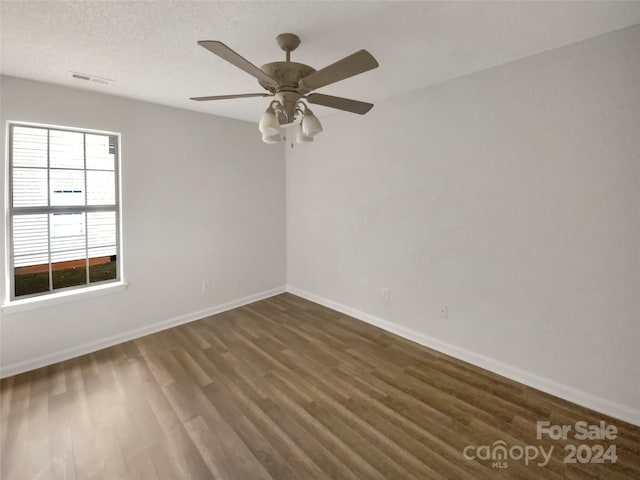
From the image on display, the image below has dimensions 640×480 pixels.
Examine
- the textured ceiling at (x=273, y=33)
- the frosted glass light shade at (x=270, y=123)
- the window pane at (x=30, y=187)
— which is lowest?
the window pane at (x=30, y=187)

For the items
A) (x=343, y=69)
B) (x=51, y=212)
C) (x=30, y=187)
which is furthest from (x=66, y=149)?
(x=343, y=69)

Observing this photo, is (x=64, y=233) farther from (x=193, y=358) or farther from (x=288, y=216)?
(x=288, y=216)

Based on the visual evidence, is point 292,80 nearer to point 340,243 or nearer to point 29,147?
point 340,243

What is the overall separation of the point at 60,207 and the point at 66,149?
22.0 inches

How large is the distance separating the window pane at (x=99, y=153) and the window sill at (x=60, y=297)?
1.22m

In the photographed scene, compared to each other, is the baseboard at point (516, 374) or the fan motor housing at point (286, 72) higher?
the fan motor housing at point (286, 72)

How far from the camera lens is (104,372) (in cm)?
260

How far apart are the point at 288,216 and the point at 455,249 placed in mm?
2540

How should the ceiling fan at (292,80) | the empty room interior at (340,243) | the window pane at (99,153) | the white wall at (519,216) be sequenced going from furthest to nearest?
1. the window pane at (99,153)
2. the white wall at (519,216)
3. the empty room interior at (340,243)
4. the ceiling fan at (292,80)

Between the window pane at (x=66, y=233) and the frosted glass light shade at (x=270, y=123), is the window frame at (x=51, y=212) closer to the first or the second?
the window pane at (x=66, y=233)

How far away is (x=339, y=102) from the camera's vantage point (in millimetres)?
1879

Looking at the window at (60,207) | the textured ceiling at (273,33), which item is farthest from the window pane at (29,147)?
the textured ceiling at (273,33)

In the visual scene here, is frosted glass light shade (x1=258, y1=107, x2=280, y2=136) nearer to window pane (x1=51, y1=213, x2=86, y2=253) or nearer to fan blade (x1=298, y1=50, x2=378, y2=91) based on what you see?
fan blade (x1=298, y1=50, x2=378, y2=91)

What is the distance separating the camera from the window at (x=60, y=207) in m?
2.62
